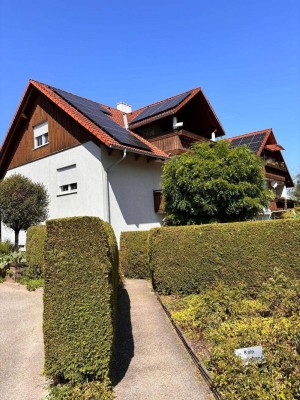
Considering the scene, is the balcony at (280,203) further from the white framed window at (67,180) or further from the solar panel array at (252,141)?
the white framed window at (67,180)

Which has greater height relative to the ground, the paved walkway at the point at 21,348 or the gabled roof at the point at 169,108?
the gabled roof at the point at 169,108

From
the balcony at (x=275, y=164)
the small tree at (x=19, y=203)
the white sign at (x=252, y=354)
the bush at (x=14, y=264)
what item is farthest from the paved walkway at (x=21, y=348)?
the balcony at (x=275, y=164)

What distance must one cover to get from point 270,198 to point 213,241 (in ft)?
18.2

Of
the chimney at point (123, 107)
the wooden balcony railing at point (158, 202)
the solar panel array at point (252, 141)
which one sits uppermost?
the chimney at point (123, 107)

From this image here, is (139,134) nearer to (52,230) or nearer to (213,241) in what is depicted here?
(213,241)

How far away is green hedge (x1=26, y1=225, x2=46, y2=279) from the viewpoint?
1016 centimetres

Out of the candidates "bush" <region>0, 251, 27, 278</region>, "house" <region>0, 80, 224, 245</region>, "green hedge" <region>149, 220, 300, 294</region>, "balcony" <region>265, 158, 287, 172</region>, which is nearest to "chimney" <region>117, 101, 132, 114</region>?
"house" <region>0, 80, 224, 245</region>

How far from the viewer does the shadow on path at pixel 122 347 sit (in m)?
4.37

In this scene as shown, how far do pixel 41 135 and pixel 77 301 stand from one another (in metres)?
14.2

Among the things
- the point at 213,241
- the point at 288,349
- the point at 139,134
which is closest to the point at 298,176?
the point at 139,134

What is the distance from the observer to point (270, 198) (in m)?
12.1

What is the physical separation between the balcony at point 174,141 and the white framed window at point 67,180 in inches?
185

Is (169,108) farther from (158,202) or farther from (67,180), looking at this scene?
(67,180)

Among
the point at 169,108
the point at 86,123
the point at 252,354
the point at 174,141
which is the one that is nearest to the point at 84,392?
the point at 252,354
